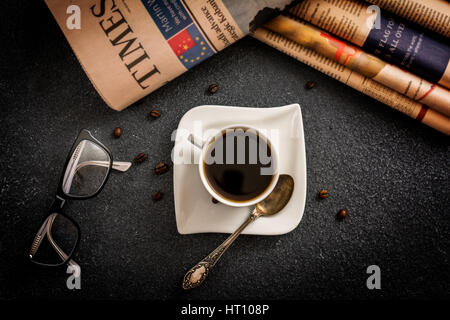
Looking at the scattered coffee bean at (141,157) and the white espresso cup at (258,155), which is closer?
the white espresso cup at (258,155)

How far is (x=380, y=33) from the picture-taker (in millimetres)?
662

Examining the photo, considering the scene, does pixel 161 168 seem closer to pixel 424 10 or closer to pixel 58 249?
pixel 58 249

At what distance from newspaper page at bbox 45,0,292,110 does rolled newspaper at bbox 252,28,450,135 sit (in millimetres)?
79

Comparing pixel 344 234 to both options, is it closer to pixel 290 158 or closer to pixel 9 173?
pixel 290 158

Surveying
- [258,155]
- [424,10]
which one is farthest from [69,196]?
[424,10]

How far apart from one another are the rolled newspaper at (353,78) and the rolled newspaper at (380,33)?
0.07m

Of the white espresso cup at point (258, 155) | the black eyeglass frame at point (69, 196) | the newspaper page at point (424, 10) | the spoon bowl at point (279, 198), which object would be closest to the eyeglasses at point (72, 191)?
the black eyeglass frame at point (69, 196)

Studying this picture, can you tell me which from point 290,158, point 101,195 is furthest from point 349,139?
point 101,195

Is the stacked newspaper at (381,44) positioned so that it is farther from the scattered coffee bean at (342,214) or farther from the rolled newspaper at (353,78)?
the scattered coffee bean at (342,214)

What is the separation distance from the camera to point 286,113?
654mm

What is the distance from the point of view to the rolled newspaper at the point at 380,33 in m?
0.66

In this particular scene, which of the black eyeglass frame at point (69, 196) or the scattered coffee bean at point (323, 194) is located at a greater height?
the black eyeglass frame at point (69, 196)

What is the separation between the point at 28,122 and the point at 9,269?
1.27 ft

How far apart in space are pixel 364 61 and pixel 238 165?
386 millimetres
